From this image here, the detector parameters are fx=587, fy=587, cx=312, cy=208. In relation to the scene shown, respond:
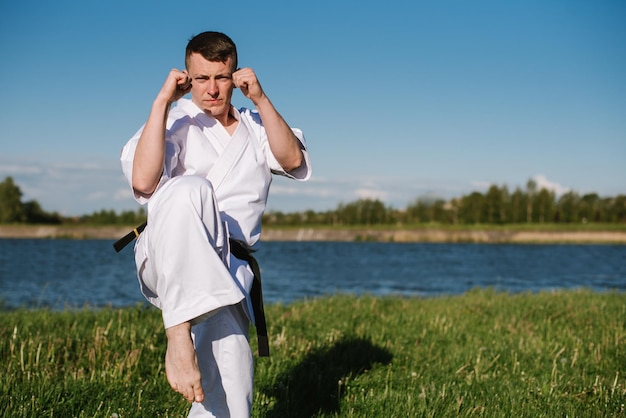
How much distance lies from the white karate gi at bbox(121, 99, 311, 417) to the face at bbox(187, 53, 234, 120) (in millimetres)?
104

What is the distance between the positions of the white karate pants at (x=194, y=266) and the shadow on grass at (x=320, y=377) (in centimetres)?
126

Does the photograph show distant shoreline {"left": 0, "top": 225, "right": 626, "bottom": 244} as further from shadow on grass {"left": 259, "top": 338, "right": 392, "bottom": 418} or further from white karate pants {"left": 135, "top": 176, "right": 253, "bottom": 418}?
white karate pants {"left": 135, "top": 176, "right": 253, "bottom": 418}

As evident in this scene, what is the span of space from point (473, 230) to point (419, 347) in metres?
72.9

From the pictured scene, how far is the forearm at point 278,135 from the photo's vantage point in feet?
9.69

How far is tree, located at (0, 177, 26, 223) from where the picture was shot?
8681 cm

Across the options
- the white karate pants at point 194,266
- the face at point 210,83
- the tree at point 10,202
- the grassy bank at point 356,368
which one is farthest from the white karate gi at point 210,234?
the tree at point 10,202

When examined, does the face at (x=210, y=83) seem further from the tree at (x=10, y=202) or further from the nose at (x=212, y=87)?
the tree at (x=10, y=202)

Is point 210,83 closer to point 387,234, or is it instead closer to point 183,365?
point 183,365

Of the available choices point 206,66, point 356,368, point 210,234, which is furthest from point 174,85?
point 356,368

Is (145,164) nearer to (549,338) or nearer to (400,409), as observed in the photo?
(400,409)

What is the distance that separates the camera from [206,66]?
9.44ft

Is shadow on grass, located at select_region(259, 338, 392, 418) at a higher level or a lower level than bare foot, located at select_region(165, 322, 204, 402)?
lower

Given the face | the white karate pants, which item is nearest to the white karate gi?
the white karate pants

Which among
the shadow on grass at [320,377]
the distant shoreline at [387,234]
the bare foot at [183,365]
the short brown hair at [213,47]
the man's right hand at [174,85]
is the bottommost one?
the distant shoreline at [387,234]
